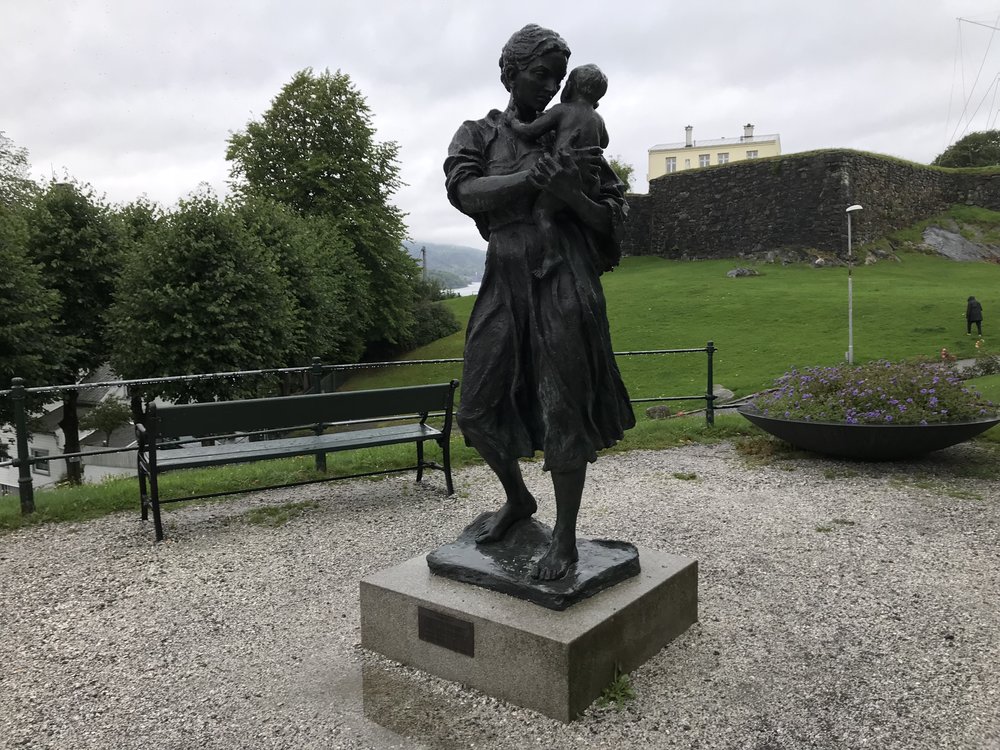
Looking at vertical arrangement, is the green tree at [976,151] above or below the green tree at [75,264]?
above

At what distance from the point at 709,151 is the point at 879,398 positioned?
74.4 meters

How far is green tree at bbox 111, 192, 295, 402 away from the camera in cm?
1661

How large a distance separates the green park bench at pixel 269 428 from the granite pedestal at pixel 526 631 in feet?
9.60

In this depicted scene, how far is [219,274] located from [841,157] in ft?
106

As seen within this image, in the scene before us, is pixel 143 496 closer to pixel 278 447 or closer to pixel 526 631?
pixel 278 447

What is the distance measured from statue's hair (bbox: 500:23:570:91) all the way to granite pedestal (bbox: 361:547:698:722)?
236 centimetres

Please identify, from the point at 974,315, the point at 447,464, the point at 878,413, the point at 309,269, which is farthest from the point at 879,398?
the point at 309,269

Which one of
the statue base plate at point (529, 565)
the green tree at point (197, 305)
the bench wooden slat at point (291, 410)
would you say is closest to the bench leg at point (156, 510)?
the bench wooden slat at point (291, 410)

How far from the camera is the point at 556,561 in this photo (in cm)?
325

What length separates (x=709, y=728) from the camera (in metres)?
2.85

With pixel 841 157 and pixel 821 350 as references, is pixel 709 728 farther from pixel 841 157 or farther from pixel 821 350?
pixel 841 157

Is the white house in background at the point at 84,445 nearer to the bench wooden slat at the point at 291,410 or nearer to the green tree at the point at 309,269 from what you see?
the green tree at the point at 309,269

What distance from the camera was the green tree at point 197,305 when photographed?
1661cm

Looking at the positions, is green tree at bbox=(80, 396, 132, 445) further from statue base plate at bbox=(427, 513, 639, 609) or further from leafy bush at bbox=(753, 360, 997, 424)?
statue base plate at bbox=(427, 513, 639, 609)
